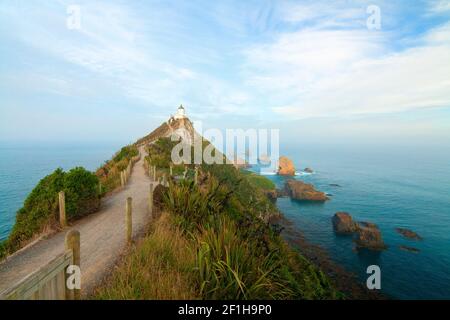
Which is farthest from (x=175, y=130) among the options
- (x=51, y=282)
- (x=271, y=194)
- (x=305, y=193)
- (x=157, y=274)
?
(x=51, y=282)

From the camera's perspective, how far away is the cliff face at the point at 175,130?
47731mm

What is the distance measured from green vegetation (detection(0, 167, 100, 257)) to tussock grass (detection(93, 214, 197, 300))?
5989 mm

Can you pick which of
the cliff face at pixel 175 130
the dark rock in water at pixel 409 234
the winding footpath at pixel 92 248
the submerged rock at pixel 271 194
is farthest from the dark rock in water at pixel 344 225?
the cliff face at pixel 175 130

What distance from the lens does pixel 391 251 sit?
86.8 ft

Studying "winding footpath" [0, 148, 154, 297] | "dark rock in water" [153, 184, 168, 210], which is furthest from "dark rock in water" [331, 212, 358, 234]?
"dark rock in water" [153, 184, 168, 210]

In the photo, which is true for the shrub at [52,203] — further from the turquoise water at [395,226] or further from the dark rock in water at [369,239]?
the dark rock in water at [369,239]

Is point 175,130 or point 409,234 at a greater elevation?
point 175,130

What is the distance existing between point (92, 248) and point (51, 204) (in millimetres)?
3972

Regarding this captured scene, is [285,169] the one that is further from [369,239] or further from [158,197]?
[158,197]

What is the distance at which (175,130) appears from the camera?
165 ft

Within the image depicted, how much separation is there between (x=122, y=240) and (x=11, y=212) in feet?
94.2

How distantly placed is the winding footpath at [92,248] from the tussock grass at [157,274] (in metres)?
0.99
